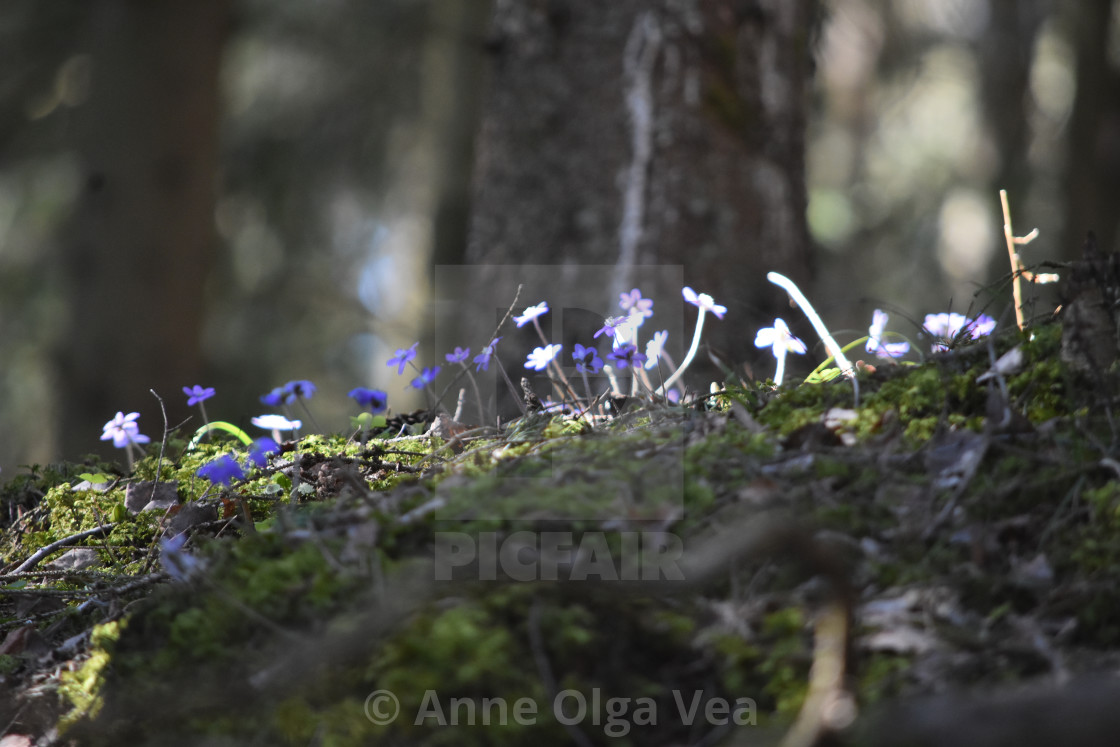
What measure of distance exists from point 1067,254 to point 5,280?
30.9ft

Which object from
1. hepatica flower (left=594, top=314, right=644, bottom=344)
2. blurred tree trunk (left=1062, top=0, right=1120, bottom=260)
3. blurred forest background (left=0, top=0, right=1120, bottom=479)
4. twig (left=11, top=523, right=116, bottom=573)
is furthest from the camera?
blurred tree trunk (left=1062, top=0, right=1120, bottom=260)

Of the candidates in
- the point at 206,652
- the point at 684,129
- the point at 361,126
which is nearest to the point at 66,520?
the point at 206,652

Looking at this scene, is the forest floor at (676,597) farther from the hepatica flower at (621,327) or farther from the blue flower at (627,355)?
the hepatica flower at (621,327)

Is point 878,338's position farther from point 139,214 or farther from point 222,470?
point 139,214

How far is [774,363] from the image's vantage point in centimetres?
429

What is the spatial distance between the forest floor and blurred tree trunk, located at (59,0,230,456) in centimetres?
347

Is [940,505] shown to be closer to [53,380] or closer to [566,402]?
[566,402]

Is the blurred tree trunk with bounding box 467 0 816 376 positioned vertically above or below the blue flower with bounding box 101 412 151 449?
above

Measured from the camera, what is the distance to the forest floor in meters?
1.15

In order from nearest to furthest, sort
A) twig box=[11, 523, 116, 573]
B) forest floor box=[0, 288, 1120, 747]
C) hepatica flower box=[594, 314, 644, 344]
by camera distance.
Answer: forest floor box=[0, 288, 1120, 747]
twig box=[11, 523, 116, 573]
hepatica flower box=[594, 314, 644, 344]

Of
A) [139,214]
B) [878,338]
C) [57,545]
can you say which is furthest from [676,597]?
[139,214]

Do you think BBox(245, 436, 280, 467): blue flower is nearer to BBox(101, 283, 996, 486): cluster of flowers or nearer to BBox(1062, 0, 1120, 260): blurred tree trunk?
BBox(101, 283, 996, 486): cluster of flowers

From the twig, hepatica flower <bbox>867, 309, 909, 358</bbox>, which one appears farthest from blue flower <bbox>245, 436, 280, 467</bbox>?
hepatica flower <bbox>867, 309, 909, 358</bbox>

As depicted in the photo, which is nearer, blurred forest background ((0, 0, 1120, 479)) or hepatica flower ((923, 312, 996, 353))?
hepatica flower ((923, 312, 996, 353))
